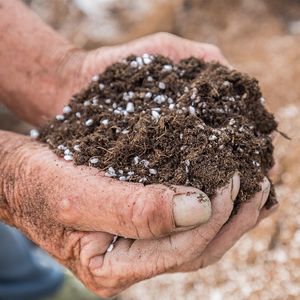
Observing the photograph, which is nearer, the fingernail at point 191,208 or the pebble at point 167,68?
the fingernail at point 191,208

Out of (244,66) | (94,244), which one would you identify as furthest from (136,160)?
(244,66)

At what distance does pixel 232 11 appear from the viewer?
2.84 m

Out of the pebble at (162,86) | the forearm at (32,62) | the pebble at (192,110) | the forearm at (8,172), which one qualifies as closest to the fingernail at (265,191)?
the pebble at (192,110)

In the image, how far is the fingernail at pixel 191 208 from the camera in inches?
42.4

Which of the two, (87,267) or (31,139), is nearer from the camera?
(87,267)

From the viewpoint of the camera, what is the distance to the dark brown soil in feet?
3.72

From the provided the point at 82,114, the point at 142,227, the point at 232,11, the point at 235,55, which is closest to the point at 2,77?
the point at 82,114

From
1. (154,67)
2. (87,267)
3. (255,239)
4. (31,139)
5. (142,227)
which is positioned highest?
(154,67)

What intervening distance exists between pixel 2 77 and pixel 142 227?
0.87 meters

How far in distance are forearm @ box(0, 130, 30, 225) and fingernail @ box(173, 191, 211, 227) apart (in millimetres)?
455

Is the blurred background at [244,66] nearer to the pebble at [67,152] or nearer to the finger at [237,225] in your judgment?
the finger at [237,225]

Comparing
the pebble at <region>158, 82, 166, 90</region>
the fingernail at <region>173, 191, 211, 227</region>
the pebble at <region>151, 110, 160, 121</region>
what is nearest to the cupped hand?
the fingernail at <region>173, 191, 211, 227</region>

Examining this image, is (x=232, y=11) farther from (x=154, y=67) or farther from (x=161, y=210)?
(x=161, y=210)

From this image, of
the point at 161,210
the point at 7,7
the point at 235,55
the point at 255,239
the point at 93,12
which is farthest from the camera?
the point at 93,12
